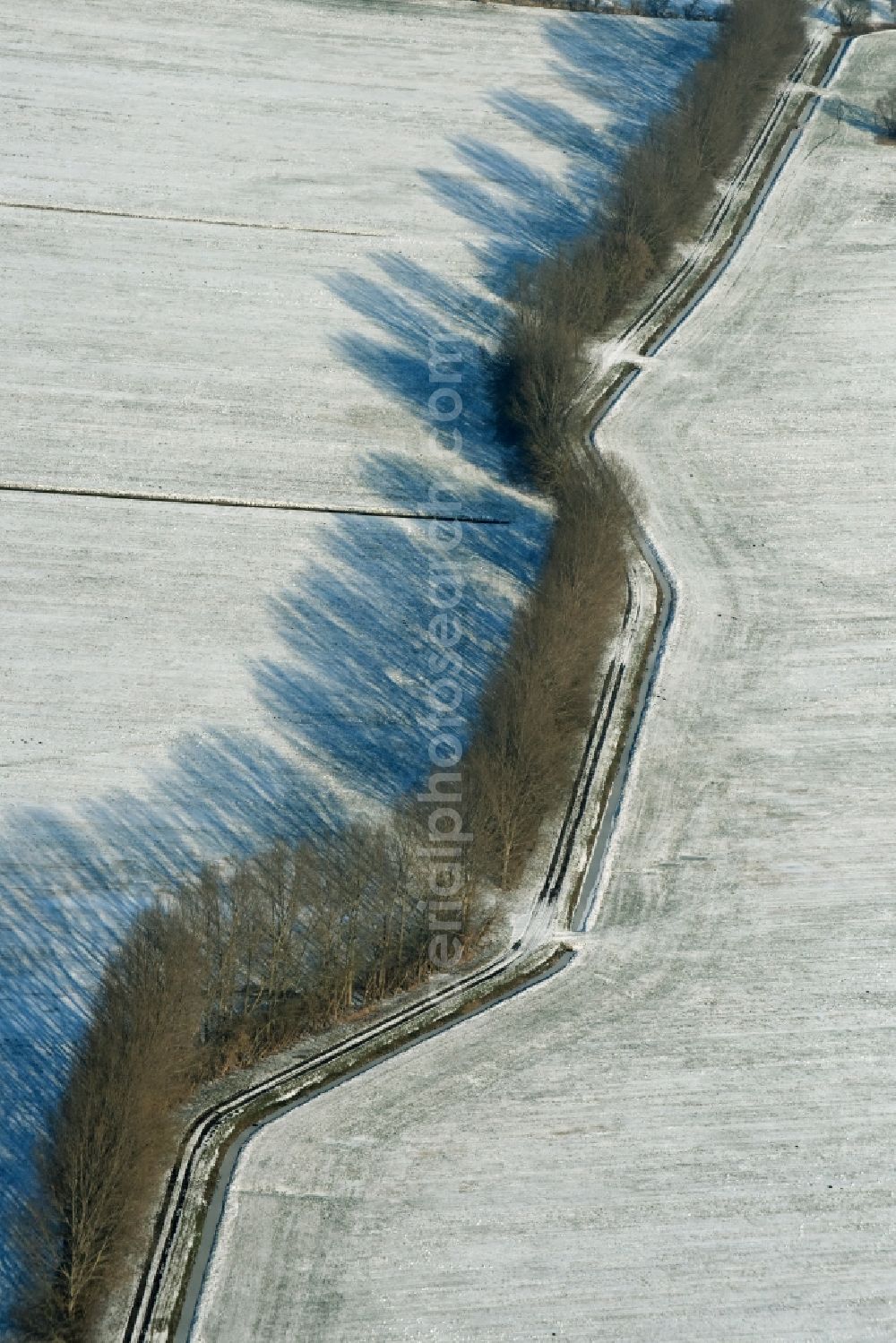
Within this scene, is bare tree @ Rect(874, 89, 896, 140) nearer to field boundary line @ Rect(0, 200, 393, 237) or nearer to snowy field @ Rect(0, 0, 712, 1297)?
snowy field @ Rect(0, 0, 712, 1297)

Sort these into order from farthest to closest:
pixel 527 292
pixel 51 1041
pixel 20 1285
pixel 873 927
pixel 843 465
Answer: pixel 527 292 → pixel 843 465 → pixel 873 927 → pixel 51 1041 → pixel 20 1285

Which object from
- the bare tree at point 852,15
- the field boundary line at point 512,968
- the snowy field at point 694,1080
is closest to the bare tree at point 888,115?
the bare tree at point 852,15

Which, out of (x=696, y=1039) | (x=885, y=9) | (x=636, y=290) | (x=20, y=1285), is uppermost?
(x=885, y=9)

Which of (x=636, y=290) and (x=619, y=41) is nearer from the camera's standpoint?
(x=636, y=290)

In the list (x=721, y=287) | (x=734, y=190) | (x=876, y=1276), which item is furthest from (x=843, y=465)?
(x=876, y=1276)

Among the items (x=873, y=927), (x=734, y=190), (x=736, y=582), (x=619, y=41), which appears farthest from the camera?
(x=619, y=41)

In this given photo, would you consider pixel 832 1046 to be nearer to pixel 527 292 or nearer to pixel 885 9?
pixel 527 292

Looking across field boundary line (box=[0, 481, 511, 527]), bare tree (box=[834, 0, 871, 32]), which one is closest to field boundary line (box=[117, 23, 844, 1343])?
field boundary line (box=[0, 481, 511, 527])

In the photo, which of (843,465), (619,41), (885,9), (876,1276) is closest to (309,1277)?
(876,1276)

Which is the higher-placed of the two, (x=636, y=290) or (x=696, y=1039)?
(x=636, y=290)
